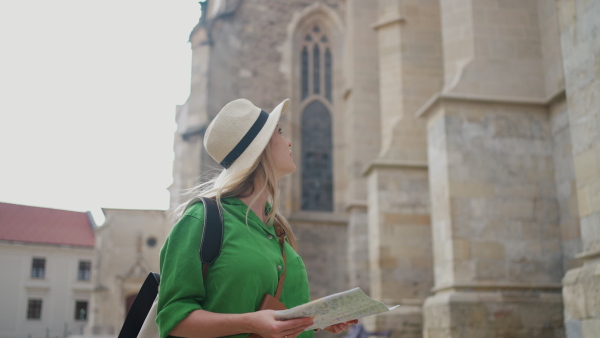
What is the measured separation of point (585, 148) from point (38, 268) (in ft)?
95.5

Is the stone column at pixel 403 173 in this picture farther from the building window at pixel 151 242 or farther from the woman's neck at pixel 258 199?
the building window at pixel 151 242

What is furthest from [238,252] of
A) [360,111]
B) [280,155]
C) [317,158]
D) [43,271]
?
[43,271]

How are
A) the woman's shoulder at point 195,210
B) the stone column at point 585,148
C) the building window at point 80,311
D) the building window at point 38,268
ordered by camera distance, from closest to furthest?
1. the woman's shoulder at point 195,210
2. the stone column at point 585,148
3. the building window at point 38,268
4. the building window at point 80,311

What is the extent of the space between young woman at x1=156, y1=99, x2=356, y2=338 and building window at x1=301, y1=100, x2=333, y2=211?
15.7 m

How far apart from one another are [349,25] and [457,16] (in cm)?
714

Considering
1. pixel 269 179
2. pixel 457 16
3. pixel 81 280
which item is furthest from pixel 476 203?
pixel 81 280

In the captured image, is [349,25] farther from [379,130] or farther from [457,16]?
[457,16]

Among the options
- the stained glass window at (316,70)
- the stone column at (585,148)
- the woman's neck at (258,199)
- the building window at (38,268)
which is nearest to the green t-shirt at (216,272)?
the woman's neck at (258,199)

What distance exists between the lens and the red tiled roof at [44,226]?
87.4 feet

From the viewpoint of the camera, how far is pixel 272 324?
5.71 ft

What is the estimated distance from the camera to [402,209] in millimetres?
11469

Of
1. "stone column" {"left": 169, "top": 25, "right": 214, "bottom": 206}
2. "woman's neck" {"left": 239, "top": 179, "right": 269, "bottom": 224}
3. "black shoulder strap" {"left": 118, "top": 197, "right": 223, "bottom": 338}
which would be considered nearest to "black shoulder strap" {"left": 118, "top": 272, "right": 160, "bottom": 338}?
"black shoulder strap" {"left": 118, "top": 197, "right": 223, "bottom": 338}

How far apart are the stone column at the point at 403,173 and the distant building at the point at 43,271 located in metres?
16.9

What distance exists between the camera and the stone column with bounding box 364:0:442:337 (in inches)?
445
